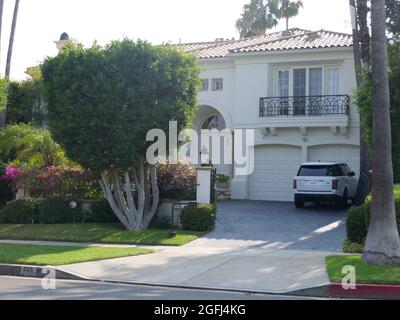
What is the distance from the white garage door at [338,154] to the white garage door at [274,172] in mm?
752

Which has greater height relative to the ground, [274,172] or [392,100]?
[392,100]

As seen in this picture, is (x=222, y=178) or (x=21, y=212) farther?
(x=222, y=178)

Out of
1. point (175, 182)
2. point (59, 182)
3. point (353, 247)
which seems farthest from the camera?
point (59, 182)

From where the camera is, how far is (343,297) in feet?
34.2

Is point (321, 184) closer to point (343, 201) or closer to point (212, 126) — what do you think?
point (343, 201)

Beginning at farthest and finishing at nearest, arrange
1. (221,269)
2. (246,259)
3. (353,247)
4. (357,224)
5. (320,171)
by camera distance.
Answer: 1. (320,171)
2. (357,224)
3. (353,247)
4. (246,259)
5. (221,269)

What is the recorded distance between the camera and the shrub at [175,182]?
20422 mm

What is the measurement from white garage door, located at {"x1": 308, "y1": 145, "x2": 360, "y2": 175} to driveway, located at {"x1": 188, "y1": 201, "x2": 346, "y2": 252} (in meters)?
3.68

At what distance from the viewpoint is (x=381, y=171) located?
11977 millimetres

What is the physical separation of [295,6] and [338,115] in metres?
15.1

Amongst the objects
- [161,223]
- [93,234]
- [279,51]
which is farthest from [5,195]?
[279,51]

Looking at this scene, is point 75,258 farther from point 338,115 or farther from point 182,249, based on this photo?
point 338,115

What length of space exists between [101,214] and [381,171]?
10.8 meters

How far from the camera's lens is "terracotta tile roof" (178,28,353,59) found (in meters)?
27.1
